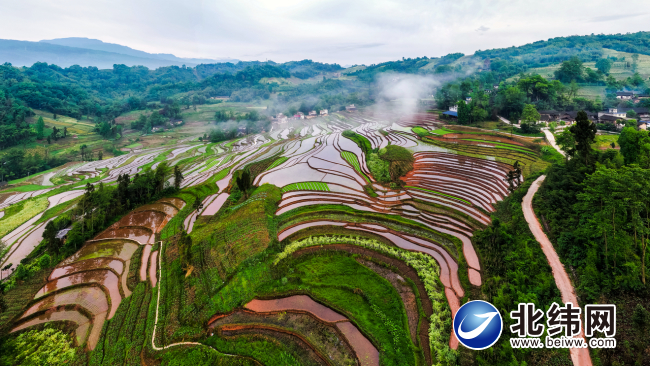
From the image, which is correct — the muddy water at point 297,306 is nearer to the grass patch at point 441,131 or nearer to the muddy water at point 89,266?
the muddy water at point 89,266

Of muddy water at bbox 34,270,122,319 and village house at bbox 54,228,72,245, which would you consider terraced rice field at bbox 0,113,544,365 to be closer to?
muddy water at bbox 34,270,122,319

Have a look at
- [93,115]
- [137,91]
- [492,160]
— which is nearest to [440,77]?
[492,160]

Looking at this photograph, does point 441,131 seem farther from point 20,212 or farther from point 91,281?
point 20,212

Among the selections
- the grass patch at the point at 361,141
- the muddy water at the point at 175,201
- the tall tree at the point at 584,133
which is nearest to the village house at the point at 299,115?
the grass patch at the point at 361,141

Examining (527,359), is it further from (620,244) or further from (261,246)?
(261,246)

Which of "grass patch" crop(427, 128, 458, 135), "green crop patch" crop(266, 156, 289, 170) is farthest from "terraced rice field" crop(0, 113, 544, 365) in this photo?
"grass patch" crop(427, 128, 458, 135)

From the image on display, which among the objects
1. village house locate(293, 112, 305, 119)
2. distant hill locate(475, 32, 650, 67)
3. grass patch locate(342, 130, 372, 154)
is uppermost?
distant hill locate(475, 32, 650, 67)
